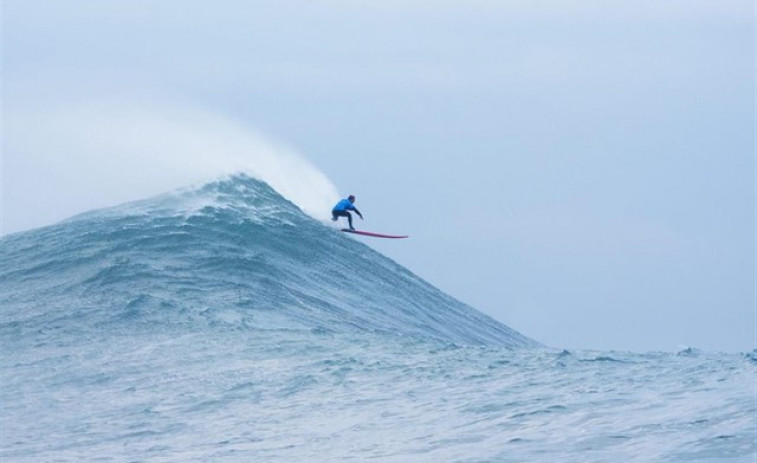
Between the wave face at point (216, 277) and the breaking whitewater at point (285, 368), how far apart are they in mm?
49

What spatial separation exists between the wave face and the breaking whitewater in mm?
49

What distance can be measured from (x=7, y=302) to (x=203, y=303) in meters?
3.34

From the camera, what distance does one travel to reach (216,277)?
1708 centimetres

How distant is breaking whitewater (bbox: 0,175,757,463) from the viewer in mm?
10078

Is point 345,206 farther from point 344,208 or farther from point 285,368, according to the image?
point 285,368

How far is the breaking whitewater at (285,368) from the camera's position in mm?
10078

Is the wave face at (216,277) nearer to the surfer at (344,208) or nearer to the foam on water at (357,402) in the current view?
the surfer at (344,208)

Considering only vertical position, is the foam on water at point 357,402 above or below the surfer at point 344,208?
below

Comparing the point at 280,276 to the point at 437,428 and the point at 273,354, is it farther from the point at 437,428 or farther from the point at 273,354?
the point at 437,428

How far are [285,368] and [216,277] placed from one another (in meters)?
4.38

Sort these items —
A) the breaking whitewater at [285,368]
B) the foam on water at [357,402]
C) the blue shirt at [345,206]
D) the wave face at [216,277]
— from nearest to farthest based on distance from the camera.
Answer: the foam on water at [357,402] → the breaking whitewater at [285,368] → the wave face at [216,277] → the blue shirt at [345,206]

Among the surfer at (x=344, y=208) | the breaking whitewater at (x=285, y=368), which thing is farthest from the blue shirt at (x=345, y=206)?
the breaking whitewater at (x=285, y=368)

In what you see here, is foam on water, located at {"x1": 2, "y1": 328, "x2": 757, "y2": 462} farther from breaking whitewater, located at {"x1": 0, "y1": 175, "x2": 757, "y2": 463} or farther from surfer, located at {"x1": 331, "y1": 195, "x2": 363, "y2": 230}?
surfer, located at {"x1": 331, "y1": 195, "x2": 363, "y2": 230}

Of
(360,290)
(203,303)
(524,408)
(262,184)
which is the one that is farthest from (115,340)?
(262,184)
